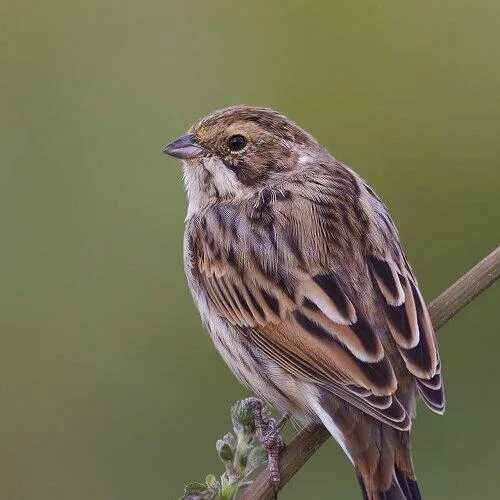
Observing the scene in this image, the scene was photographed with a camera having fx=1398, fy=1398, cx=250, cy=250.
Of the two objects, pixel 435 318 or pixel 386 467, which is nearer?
pixel 386 467

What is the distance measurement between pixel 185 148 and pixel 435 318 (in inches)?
61.2

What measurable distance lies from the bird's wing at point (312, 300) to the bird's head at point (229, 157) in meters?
0.17

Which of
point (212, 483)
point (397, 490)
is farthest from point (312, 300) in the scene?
point (212, 483)

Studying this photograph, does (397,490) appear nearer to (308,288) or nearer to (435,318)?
(435,318)

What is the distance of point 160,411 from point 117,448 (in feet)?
0.94

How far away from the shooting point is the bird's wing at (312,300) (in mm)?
5020

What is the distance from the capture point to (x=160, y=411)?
23.5 ft

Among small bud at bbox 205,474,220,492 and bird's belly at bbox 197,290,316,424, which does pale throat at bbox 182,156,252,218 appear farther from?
small bud at bbox 205,474,220,492

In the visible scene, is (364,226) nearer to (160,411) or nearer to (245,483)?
(245,483)

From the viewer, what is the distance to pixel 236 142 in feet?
20.0

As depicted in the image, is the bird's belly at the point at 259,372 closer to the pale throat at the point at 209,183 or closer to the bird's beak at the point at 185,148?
the pale throat at the point at 209,183

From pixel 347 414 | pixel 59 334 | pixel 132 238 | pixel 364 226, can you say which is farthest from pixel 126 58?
pixel 347 414

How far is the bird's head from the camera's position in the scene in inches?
238

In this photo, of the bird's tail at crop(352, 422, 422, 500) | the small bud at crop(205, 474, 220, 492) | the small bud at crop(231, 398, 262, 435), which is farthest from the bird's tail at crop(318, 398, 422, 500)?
the small bud at crop(205, 474, 220, 492)
